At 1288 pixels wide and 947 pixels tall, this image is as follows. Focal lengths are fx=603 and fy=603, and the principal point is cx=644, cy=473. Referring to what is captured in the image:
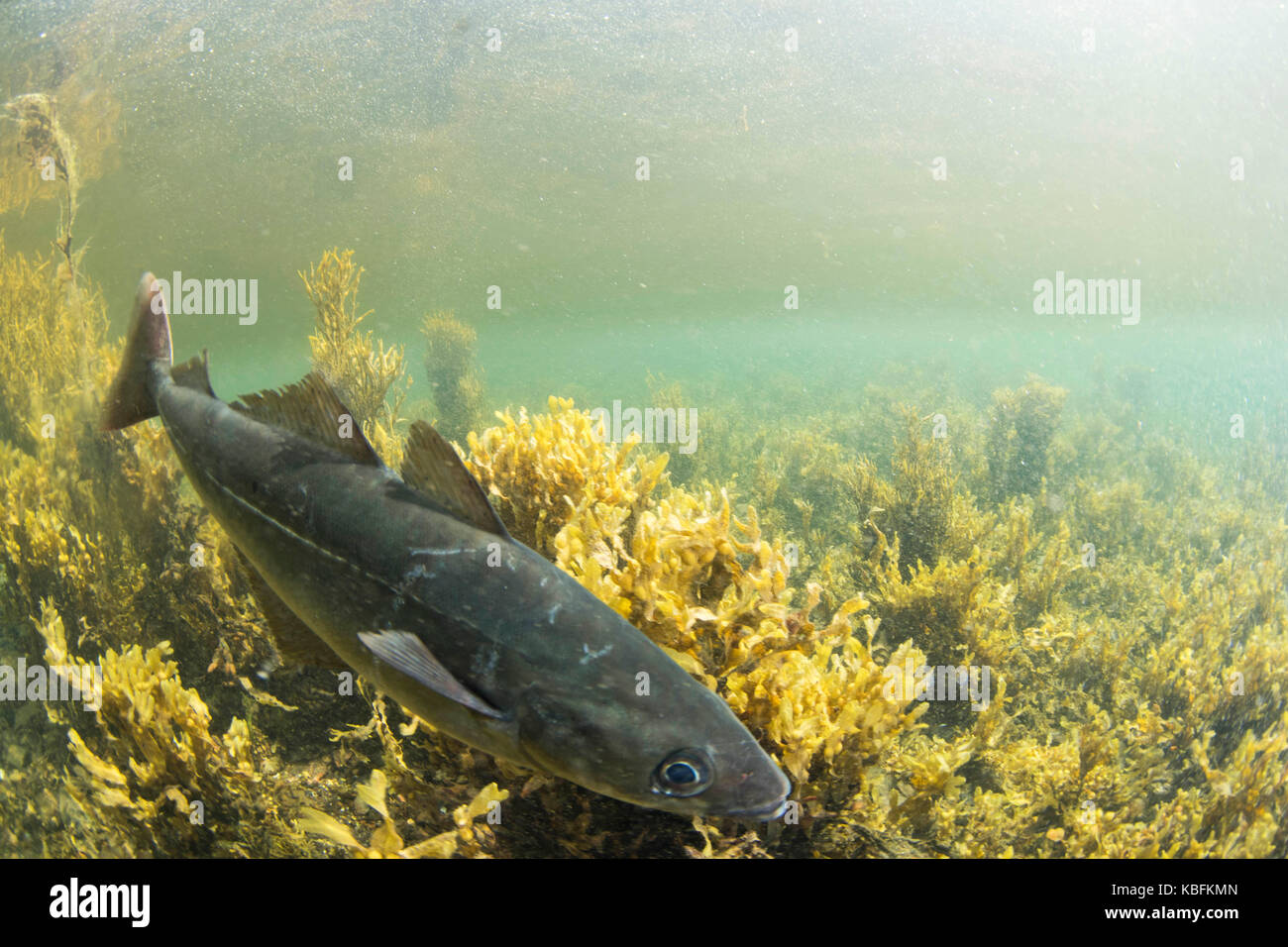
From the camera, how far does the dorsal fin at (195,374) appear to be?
264cm

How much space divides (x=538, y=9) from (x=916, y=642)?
66.0 ft

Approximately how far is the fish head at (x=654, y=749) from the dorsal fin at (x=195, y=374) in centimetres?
213

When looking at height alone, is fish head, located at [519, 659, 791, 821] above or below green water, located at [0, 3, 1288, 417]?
below

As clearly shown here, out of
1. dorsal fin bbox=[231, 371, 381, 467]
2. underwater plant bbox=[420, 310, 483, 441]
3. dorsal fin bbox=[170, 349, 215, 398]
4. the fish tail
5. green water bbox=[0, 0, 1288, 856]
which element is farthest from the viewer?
underwater plant bbox=[420, 310, 483, 441]

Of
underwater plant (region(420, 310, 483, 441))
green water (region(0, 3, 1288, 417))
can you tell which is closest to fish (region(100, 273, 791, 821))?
underwater plant (region(420, 310, 483, 441))

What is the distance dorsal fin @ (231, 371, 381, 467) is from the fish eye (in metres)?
1.33

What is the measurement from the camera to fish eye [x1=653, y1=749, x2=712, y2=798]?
5.21ft

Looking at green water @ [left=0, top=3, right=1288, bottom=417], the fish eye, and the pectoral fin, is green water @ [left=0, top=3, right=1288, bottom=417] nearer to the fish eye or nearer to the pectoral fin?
the pectoral fin

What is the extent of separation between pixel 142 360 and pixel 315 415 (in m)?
1.42

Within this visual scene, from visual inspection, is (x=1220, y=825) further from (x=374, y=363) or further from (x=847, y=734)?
(x=374, y=363)

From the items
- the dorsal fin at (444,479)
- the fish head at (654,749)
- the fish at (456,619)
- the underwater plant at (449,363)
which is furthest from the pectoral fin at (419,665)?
the underwater plant at (449,363)

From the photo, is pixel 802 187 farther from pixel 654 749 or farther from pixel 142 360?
pixel 654 749

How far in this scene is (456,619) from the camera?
175 centimetres
